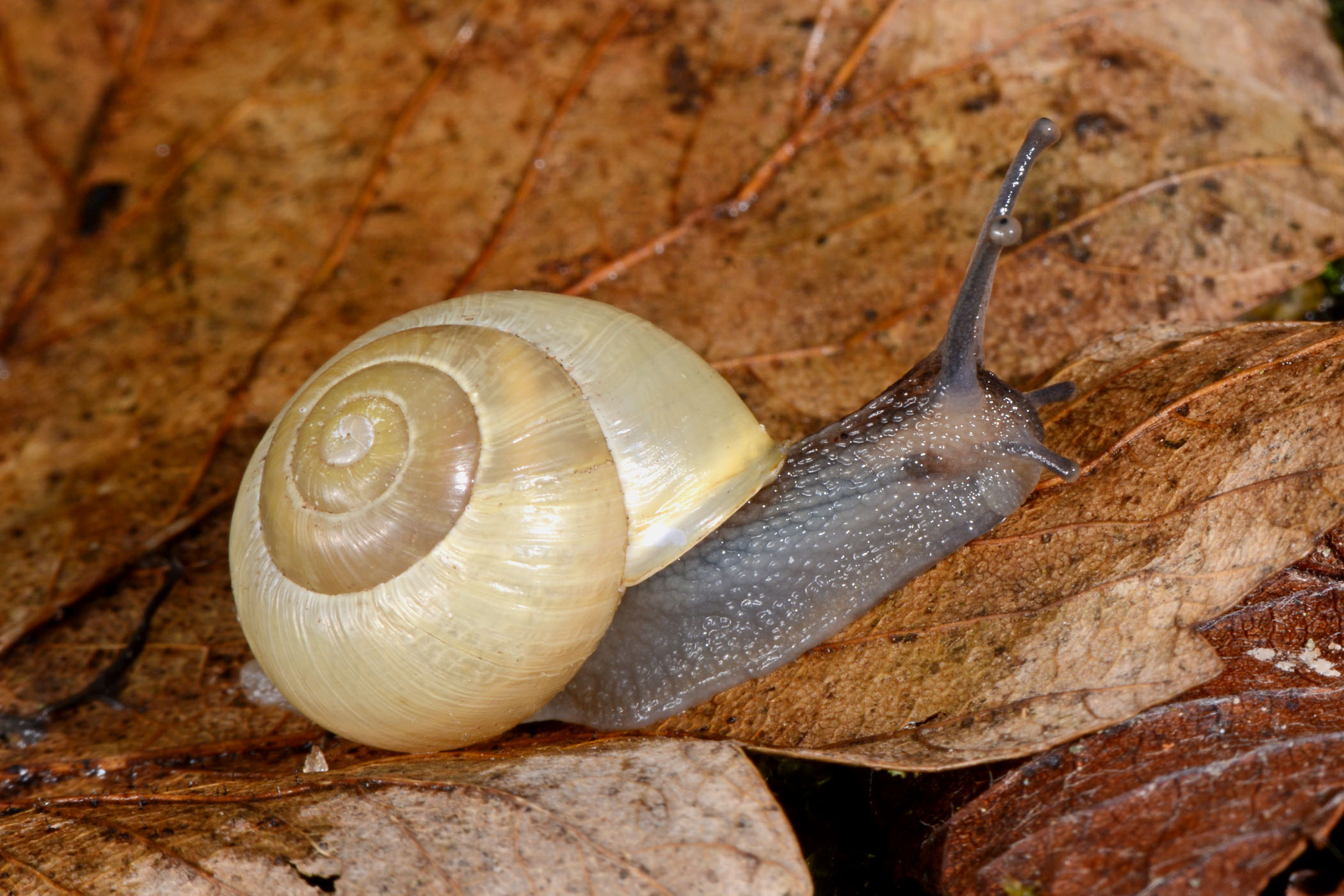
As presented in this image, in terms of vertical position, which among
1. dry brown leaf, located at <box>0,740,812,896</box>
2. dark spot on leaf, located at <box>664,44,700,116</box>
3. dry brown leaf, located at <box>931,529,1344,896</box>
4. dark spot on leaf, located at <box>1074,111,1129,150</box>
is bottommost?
dry brown leaf, located at <box>0,740,812,896</box>

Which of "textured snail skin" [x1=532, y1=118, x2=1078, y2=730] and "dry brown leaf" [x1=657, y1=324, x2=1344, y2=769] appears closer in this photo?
"dry brown leaf" [x1=657, y1=324, x2=1344, y2=769]

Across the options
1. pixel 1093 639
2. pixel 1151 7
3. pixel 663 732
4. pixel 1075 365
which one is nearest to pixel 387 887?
pixel 663 732

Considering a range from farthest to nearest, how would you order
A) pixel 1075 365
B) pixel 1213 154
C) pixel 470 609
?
pixel 1213 154, pixel 1075 365, pixel 470 609

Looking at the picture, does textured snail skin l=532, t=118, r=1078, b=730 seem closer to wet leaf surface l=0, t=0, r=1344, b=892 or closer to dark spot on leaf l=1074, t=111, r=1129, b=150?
wet leaf surface l=0, t=0, r=1344, b=892

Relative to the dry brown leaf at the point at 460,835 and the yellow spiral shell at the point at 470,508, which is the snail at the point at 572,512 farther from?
the dry brown leaf at the point at 460,835

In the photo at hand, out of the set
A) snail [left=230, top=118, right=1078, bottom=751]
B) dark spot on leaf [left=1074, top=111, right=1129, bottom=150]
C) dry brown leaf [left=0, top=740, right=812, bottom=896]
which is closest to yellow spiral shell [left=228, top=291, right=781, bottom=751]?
snail [left=230, top=118, right=1078, bottom=751]

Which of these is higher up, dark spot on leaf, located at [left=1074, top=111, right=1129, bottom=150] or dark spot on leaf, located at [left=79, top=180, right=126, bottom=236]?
dark spot on leaf, located at [left=1074, top=111, right=1129, bottom=150]

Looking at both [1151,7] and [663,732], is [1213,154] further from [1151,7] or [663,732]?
[663,732]
